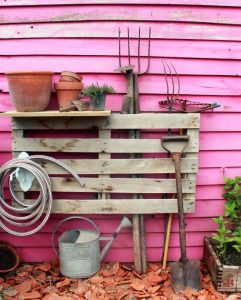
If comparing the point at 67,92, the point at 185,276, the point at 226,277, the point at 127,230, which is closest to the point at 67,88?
the point at 67,92

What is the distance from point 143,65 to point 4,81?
1.15 m

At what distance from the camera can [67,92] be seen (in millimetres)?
2467

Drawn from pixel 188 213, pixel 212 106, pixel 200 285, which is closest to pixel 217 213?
pixel 188 213

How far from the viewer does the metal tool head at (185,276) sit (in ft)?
8.52

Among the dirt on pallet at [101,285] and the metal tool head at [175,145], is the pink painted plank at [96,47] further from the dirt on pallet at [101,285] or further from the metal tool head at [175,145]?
the dirt on pallet at [101,285]

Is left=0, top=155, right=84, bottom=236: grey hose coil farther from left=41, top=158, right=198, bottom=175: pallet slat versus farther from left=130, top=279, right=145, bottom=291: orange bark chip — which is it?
left=130, top=279, right=145, bottom=291: orange bark chip

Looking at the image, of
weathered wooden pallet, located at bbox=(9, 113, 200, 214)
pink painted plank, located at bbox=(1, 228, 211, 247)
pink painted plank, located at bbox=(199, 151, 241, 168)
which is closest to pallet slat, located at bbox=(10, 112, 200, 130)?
weathered wooden pallet, located at bbox=(9, 113, 200, 214)

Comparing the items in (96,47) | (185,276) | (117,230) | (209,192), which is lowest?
(185,276)

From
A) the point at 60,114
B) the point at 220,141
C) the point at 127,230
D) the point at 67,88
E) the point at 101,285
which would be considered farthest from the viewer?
the point at 127,230

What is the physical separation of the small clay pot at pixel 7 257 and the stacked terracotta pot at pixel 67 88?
134cm

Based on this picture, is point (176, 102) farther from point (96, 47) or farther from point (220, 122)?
point (96, 47)

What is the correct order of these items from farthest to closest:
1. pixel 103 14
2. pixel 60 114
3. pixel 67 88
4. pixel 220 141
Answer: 1. pixel 220 141
2. pixel 103 14
3. pixel 67 88
4. pixel 60 114

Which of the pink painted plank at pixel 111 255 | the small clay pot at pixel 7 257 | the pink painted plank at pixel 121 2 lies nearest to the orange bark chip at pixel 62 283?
the pink painted plank at pixel 111 255

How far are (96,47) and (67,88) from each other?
45 cm
